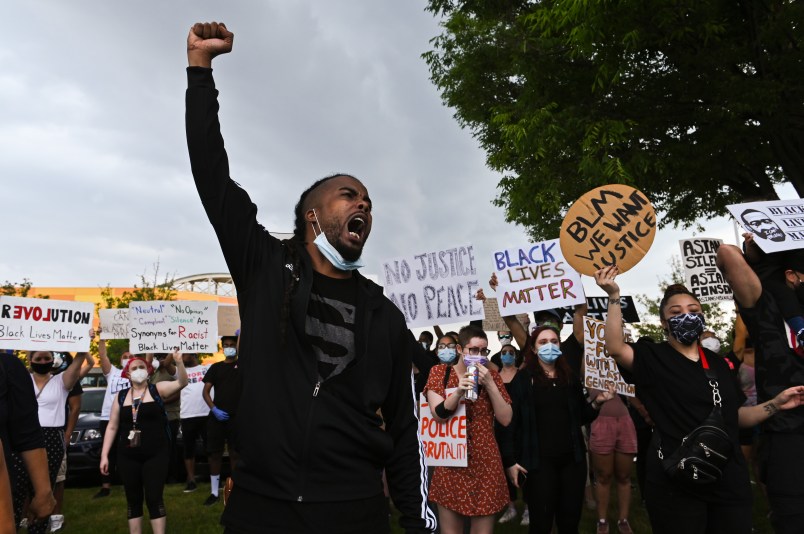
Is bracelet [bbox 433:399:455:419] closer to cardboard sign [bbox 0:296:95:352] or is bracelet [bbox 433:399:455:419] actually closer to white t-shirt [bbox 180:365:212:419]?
cardboard sign [bbox 0:296:95:352]

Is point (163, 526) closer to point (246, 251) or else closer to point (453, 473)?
point (453, 473)

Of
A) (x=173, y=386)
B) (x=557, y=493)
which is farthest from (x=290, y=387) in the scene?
(x=173, y=386)

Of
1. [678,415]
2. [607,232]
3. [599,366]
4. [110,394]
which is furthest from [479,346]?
[110,394]

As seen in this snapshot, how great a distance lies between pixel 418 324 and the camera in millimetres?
7281

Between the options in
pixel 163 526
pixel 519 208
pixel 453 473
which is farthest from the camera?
pixel 519 208

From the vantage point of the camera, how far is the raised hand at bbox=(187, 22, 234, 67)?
7.23 ft

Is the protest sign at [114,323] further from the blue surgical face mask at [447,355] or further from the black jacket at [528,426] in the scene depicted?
the black jacket at [528,426]

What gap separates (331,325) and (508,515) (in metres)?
6.11

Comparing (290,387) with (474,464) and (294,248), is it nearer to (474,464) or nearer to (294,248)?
(294,248)

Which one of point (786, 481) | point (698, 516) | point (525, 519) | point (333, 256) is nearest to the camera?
point (333, 256)

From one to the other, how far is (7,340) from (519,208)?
9.29m

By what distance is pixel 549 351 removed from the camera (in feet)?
19.0

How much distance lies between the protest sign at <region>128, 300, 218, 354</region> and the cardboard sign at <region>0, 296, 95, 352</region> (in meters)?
1.29

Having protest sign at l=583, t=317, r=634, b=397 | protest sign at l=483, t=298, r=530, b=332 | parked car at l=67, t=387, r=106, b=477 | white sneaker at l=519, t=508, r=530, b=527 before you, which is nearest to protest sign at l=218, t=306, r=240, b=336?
parked car at l=67, t=387, r=106, b=477
